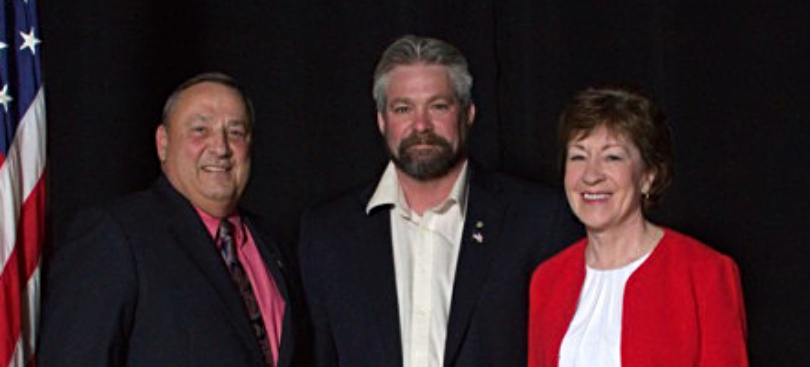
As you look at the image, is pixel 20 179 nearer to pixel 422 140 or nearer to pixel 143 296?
pixel 143 296

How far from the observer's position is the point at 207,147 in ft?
10.1

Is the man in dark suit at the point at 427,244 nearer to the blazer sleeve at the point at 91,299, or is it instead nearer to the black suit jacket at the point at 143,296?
the black suit jacket at the point at 143,296

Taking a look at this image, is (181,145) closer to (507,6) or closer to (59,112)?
(59,112)

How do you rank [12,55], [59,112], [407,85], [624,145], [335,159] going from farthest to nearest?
[335,159], [59,112], [407,85], [12,55], [624,145]

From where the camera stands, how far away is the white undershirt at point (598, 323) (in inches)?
110

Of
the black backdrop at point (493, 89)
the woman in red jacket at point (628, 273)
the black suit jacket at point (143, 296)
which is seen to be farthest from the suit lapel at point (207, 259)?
the black backdrop at point (493, 89)

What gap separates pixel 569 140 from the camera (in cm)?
293

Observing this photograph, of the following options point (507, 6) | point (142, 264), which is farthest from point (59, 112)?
point (507, 6)

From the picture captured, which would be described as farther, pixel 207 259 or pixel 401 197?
pixel 401 197

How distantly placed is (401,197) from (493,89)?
908mm

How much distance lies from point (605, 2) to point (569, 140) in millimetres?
1338

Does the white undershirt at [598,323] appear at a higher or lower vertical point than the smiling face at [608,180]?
lower

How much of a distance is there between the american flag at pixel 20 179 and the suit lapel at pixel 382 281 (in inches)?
34.5

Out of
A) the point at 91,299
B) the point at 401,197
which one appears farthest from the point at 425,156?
the point at 91,299
